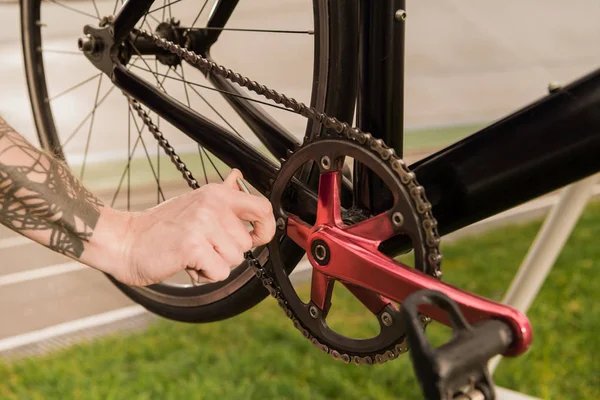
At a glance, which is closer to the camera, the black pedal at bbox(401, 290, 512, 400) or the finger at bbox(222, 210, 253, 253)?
the black pedal at bbox(401, 290, 512, 400)

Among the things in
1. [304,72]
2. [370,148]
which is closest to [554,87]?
[370,148]

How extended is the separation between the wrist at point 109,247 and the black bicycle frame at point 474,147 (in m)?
0.18

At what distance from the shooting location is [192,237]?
56 centimetres

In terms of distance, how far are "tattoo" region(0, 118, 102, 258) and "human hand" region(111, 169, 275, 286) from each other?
0.14 feet

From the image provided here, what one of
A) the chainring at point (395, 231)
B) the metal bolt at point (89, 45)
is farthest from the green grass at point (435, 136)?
the chainring at point (395, 231)

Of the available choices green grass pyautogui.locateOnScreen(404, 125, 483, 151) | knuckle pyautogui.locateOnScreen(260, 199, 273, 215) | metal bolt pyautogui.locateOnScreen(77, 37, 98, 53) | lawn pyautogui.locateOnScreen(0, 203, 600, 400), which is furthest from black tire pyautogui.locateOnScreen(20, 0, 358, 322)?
green grass pyautogui.locateOnScreen(404, 125, 483, 151)

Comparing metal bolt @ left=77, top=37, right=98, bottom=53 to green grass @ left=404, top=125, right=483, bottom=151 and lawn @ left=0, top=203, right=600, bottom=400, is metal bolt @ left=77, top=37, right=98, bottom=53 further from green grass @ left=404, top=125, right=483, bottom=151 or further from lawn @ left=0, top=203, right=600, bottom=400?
green grass @ left=404, top=125, right=483, bottom=151

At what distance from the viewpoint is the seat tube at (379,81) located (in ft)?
2.11

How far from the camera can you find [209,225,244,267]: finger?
57 cm

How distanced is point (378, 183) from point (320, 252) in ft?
0.29

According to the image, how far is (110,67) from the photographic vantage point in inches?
33.7

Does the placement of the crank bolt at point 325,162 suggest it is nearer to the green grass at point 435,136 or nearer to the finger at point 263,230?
the finger at point 263,230

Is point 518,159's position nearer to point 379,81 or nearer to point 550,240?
point 379,81

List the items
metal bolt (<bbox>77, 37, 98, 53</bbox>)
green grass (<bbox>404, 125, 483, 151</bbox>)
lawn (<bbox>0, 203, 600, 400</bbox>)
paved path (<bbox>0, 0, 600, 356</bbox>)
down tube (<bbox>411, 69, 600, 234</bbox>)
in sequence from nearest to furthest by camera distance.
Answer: down tube (<bbox>411, 69, 600, 234</bbox>) → metal bolt (<bbox>77, 37, 98, 53</bbox>) → lawn (<bbox>0, 203, 600, 400</bbox>) → paved path (<bbox>0, 0, 600, 356</bbox>) → green grass (<bbox>404, 125, 483, 151</bbox>)
